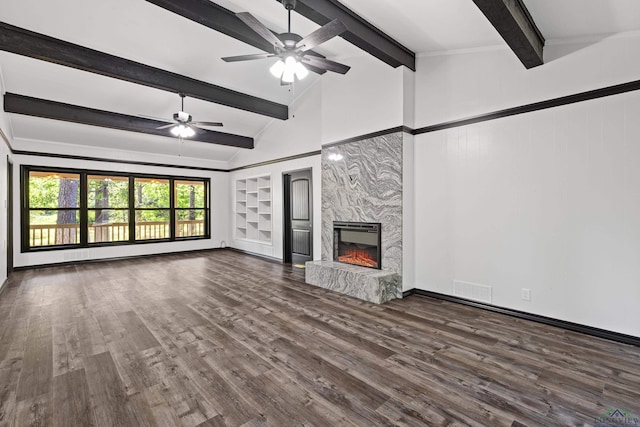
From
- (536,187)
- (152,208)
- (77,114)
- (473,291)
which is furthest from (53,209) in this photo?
(536,187)

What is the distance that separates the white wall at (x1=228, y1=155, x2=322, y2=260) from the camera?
20.3 ft

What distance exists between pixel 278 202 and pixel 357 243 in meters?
2.93

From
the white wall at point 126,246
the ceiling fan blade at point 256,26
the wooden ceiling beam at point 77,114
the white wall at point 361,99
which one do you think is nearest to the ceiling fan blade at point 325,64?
the ceiling fan blade at point 256,26

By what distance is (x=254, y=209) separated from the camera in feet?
28.1

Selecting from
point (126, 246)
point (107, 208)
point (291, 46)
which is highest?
point (291, 46)

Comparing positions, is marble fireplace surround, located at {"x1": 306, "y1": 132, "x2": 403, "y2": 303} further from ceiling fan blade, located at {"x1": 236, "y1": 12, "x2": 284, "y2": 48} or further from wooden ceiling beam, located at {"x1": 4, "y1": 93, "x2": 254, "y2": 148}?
wooden ceiling beam, located at {"x1": 4, "y1": 93, "x2": 254, "y2": 148}

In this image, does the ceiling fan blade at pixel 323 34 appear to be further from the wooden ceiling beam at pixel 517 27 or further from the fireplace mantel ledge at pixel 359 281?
the fireplace mantel ledge at pixel 359 281

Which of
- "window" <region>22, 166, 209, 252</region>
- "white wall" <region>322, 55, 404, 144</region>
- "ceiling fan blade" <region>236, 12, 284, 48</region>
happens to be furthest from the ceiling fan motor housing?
"window" <region>22, 166, 209, 252</region>

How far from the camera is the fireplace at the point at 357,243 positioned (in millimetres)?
4672

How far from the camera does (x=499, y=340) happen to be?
9.63ft

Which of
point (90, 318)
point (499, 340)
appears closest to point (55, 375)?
point (90, 318)

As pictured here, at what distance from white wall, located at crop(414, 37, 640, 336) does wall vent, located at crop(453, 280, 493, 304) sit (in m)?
0.07

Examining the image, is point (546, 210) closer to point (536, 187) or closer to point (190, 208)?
point (536, 187)

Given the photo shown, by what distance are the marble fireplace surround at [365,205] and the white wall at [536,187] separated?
0.38 meters
